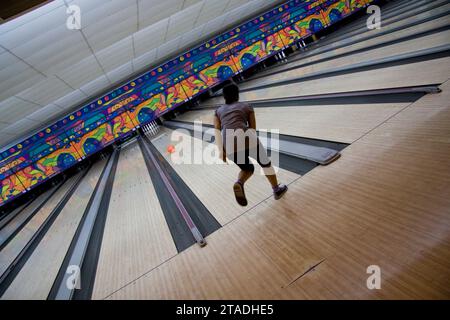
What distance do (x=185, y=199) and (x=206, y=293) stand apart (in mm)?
1634

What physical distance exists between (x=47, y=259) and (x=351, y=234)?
3356 mm

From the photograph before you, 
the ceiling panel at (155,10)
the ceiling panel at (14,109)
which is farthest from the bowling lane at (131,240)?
the ceiling panel at (155,10)

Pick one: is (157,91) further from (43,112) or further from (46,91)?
(46,91)

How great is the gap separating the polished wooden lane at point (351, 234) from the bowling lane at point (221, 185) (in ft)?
0.50

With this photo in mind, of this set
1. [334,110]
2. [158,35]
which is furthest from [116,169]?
[334,110]

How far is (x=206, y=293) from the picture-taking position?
1.69 m

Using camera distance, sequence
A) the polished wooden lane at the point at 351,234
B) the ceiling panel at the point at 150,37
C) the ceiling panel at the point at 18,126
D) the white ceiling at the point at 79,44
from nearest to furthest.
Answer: the polished wooden lane at the point at 351,234 → the white ceiling at the point at 79,44 → the ceiling panel at the point at 150,37 → the ceiling panel at the point at 18,126

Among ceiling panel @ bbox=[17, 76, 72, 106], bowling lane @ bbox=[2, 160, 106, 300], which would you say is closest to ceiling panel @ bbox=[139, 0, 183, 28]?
ceiling panel @ bbox=[17, 76, 72, 106]

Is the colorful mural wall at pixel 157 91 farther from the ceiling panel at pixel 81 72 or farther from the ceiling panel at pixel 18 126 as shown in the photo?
the ceiling panel at pixel 81 72

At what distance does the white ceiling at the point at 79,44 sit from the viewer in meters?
3.12

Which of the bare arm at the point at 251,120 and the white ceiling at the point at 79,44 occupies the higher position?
the white ceiling at the point at 79,44

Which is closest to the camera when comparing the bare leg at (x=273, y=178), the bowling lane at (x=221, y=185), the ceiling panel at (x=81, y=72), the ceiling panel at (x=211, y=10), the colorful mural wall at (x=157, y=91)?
the bare leg at (x=273, y=178)
